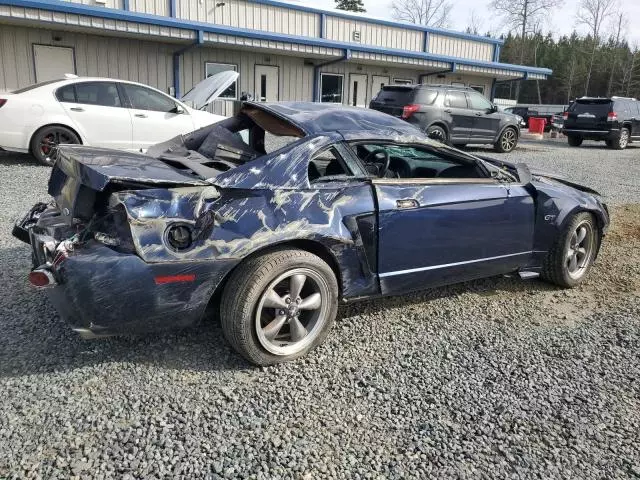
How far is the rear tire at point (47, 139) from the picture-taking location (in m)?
8.80

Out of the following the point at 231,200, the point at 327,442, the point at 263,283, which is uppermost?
the point at 231,200

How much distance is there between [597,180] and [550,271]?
7509mm

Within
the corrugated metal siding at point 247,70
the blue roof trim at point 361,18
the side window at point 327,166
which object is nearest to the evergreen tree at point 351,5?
the blue roof trim at point 361,18

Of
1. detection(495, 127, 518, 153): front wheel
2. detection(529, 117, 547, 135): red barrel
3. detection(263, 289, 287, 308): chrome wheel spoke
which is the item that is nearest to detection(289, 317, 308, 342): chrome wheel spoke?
detection(263, 289, 287, 308): chrome wheel spoke

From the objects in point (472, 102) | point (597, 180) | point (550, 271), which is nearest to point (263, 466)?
point (550, 271)

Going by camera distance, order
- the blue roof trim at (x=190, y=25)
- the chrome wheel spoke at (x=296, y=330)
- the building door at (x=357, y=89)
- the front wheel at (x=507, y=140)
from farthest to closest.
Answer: the building door at (x=357, y=89) < the front wheel at (x=507, y=140) < the blue roof trim at (x=190, y=25) < the chrome wheel spoke at (x=296, y=330)

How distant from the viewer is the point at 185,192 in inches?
114

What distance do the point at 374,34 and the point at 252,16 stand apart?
203 inches

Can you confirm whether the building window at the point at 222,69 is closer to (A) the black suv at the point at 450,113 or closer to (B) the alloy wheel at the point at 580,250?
(A) the black suv at the point at 450,113

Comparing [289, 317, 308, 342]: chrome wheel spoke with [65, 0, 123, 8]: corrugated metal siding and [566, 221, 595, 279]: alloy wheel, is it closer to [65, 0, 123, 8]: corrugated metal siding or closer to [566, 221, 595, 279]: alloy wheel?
[566, 221, 595, 279]: alloy wheel

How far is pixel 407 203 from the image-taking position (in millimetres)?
3535

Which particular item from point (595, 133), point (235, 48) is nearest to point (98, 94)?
point (235, 48)

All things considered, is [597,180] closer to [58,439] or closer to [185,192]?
[185,192]

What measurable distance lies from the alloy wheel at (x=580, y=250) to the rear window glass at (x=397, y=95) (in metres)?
9.38
